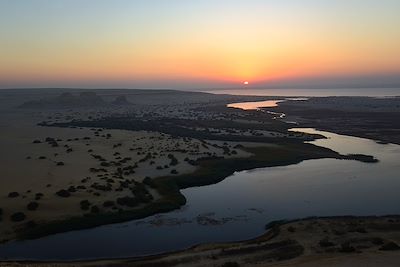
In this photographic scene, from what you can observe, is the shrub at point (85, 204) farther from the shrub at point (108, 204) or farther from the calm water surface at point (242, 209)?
the calm water surface at point (242, 209)

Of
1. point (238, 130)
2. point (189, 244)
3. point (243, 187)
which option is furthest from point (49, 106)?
point (189, 244)

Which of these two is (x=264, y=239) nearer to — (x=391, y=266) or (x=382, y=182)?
(x=391, y=266)

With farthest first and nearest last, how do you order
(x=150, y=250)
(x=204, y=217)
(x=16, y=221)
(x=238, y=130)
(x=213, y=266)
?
(x=238, y=130) → (x=204, y=217) → (x=16, y=221) → (x=150, y=250) → (x=213, y=266)

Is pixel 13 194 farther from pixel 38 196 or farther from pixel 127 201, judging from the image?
pixel 127 201

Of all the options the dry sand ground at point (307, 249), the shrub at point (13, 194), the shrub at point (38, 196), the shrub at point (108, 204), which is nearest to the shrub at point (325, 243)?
the dry sand ground at point (307, 249)

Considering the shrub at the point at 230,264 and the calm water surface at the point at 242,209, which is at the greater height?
the shrub at the point at 230,264
